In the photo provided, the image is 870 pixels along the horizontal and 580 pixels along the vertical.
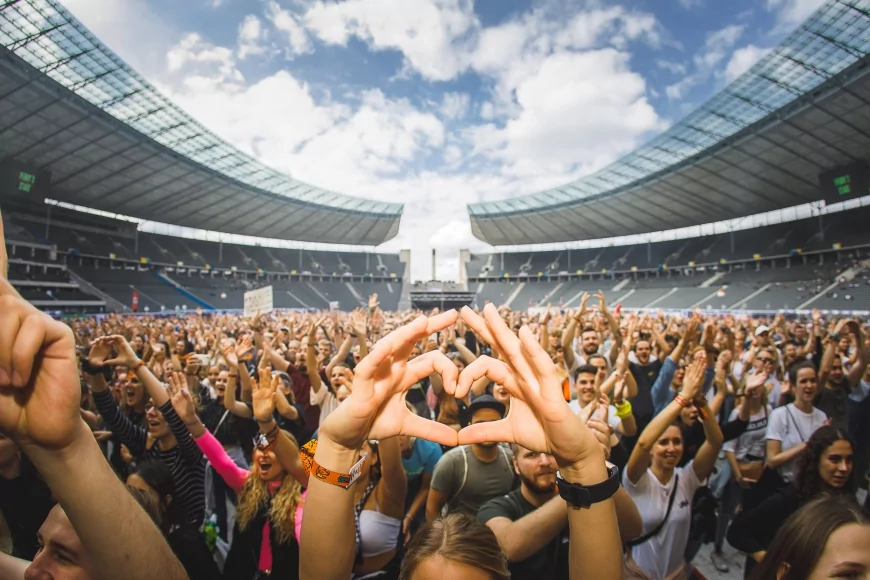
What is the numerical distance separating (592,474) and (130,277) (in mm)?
43141

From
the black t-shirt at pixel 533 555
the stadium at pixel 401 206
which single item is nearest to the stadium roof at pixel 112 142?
the stadium at pixel 401 206

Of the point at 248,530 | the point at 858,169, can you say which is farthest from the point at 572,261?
the point at 248,530

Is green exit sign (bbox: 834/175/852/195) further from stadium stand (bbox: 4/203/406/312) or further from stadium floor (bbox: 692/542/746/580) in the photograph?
stadium stand (bbox: 4/203/406/312)

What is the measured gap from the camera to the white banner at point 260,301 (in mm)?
11141

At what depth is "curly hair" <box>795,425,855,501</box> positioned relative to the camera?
2.43 meters

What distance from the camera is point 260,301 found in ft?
37.5

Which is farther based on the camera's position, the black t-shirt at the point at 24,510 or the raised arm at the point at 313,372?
the raised arm at the point at 313,372

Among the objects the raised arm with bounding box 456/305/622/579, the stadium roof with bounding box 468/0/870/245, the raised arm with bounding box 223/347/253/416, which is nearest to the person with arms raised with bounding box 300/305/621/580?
the raised arm with bounding box 456/305/622/579

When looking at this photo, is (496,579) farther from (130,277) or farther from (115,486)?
(130,277)

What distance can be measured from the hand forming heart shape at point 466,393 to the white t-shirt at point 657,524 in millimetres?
1536

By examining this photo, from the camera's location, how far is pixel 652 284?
43.2 metres

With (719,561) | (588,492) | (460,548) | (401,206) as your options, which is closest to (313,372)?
(460,548)

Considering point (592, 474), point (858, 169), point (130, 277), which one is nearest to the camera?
point (592, 474)

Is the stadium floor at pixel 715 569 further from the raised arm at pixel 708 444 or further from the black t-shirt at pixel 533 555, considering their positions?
the black t-shirt at pixel 533 555
